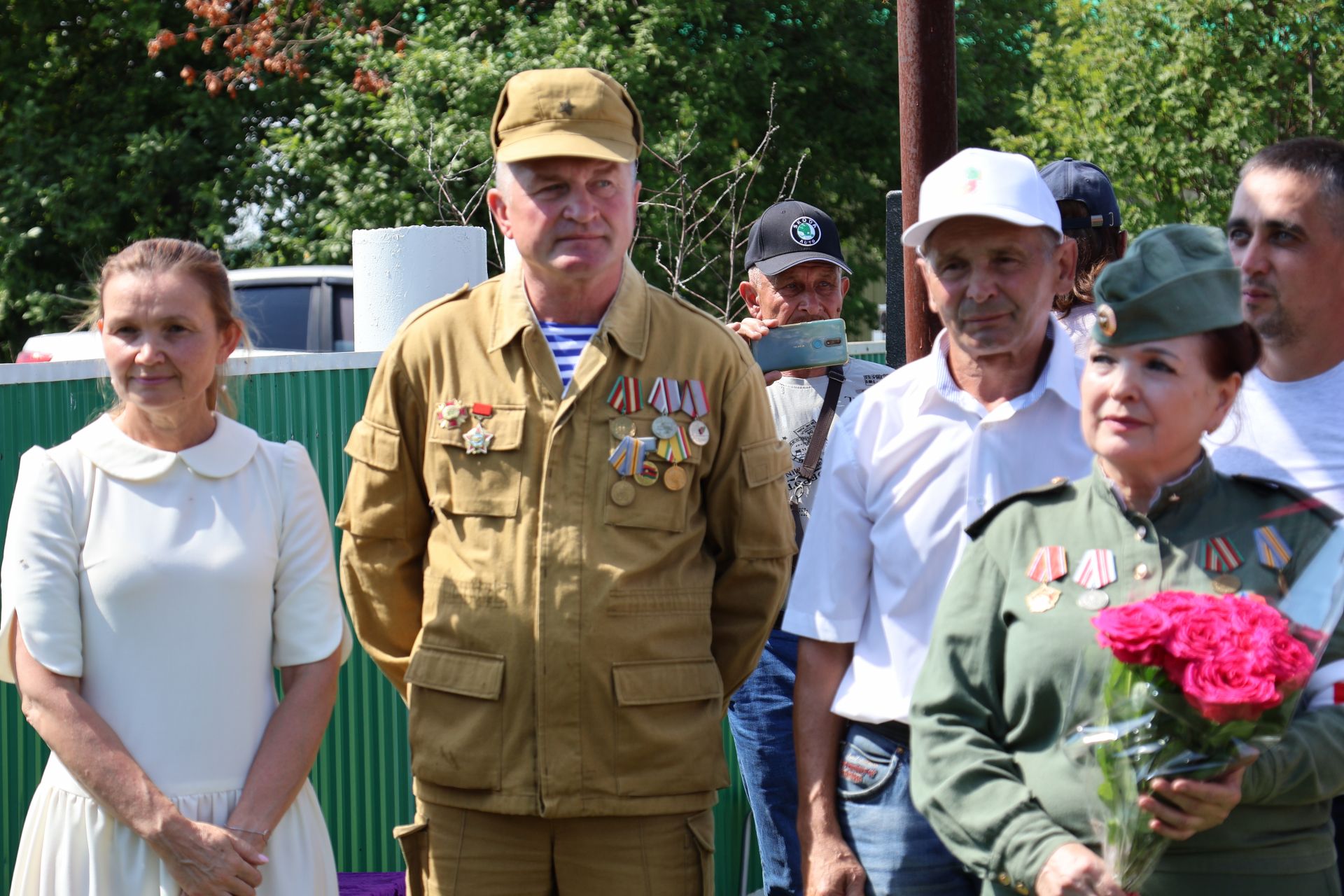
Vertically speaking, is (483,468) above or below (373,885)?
above

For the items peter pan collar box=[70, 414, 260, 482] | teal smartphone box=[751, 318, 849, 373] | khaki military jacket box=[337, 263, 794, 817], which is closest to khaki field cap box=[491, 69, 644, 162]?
khaki military jacket box=[337, 263, 794, 817]

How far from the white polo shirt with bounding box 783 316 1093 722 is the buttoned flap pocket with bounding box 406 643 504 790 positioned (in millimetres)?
643

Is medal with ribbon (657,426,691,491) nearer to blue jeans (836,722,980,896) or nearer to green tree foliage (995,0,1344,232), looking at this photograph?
blue jeans (836,722,980,896)

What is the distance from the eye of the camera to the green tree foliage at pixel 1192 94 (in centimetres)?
1344

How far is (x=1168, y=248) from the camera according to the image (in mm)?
2469

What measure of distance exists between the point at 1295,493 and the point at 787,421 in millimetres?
2025

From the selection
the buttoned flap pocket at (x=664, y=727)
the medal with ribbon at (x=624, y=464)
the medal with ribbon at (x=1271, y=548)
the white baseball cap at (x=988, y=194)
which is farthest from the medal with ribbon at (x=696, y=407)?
the medal with ribbon at (x=1271, y=548)

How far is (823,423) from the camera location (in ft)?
14.1

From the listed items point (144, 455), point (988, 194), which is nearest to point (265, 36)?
point (144, 455)

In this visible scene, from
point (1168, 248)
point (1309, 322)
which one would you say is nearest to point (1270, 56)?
point (1309, 322)

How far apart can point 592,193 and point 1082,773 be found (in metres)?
1.56

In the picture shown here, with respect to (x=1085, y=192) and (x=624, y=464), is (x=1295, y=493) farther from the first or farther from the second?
(x=1085, y=192)

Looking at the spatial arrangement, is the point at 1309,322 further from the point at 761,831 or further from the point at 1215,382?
the point at 761,831

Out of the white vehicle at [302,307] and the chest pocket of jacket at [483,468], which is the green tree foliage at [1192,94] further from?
the chest pocket of jacket at [483,468]
